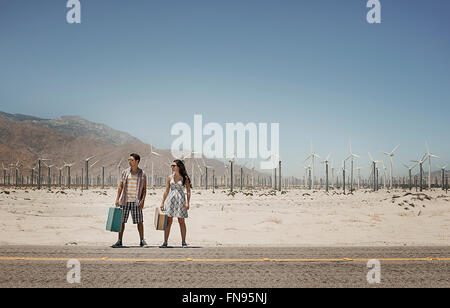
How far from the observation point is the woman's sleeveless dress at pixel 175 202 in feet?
30.4

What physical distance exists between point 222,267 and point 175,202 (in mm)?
3401

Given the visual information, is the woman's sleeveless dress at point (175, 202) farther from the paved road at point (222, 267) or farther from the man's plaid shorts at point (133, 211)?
the paved road at point (222, 267)

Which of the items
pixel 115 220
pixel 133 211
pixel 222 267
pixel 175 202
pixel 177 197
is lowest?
pixel 222 267

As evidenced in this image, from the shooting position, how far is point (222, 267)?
6168 millimetres

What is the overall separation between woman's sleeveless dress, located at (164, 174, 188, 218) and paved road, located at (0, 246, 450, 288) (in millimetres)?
1174

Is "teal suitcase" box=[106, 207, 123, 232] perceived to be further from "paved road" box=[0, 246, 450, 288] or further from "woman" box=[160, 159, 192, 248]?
"woman" box=[160, 159, 192, 248]

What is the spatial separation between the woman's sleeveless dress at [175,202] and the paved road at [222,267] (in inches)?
46.2

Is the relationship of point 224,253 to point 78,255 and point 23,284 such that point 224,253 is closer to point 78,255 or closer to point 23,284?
point 78,255

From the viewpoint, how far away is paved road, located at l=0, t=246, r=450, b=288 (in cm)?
511

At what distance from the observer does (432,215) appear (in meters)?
19.0

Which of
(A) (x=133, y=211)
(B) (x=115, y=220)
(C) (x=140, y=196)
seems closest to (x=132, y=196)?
(C) (x=140, y=196)

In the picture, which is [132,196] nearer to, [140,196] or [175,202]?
[140,196]

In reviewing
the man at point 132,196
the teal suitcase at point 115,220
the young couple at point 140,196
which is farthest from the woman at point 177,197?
the teal suitcase at point 115,220
